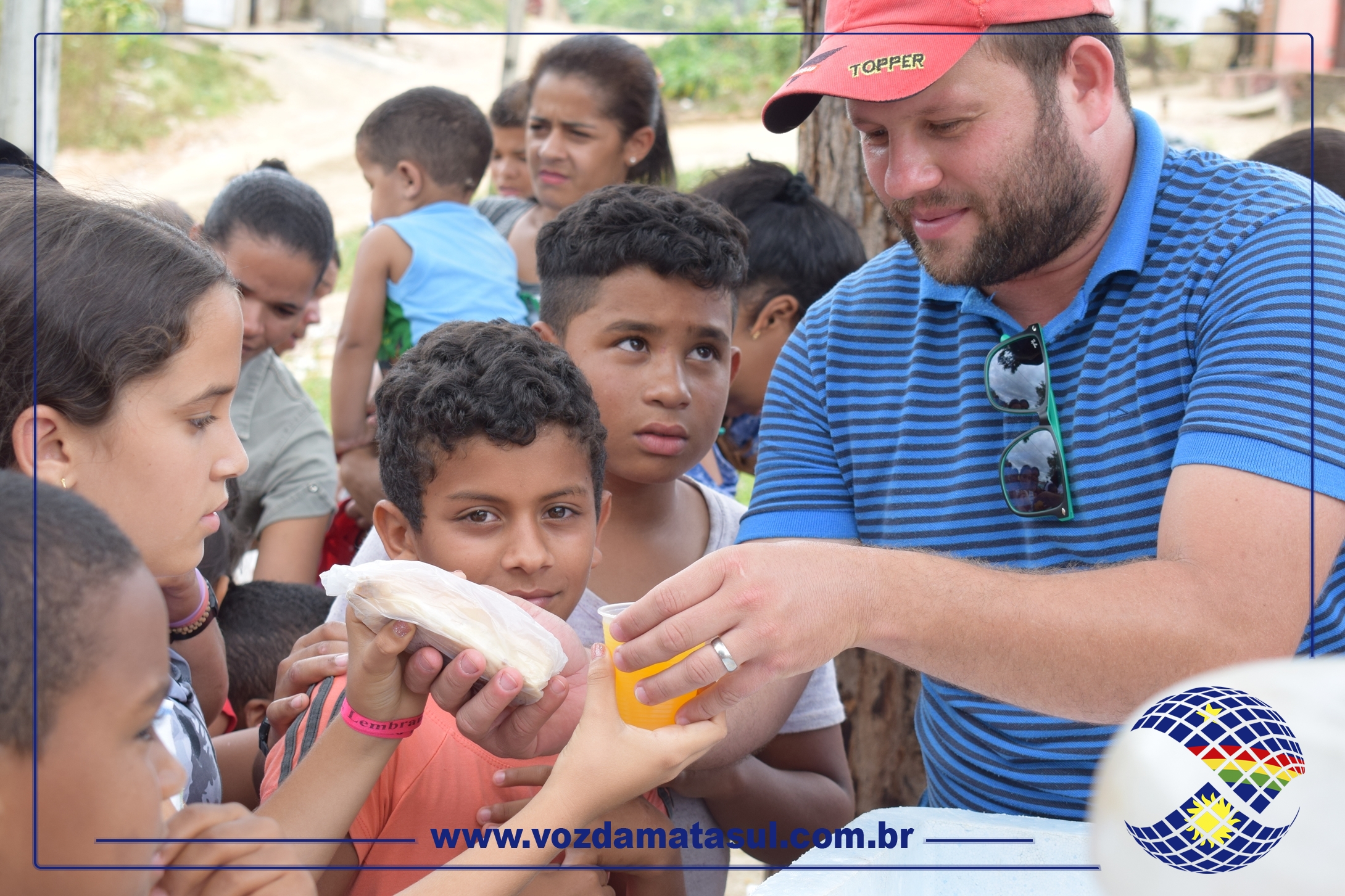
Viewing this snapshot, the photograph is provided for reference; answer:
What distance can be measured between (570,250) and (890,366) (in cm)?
67

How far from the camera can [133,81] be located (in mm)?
12680

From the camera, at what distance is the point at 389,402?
1717 mm

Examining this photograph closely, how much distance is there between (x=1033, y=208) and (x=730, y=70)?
1279 centimetres

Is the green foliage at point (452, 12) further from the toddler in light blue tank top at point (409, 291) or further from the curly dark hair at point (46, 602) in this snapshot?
the curly dark hair at point (46, 602)

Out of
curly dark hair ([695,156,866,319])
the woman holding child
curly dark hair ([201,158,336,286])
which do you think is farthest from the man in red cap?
the woman holding child

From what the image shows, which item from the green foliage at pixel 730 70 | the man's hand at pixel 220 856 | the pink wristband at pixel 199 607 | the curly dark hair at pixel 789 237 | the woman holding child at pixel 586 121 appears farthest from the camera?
the green foliage at pixel 730 70

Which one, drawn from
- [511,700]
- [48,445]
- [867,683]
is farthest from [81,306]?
[867,683]

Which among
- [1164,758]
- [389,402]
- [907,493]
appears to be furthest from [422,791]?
[1164,758]

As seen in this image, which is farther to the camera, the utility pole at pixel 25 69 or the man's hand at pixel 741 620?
the utility pole at pixel 25 69

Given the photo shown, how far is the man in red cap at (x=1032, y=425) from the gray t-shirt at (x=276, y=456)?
148 centimetres

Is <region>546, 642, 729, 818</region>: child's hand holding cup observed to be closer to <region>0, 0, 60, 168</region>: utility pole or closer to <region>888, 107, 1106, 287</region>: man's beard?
<region>888, 107, 1106, 287</region>: man's beard

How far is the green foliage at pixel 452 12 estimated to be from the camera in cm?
1817

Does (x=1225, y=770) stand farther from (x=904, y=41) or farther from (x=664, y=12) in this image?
(x=664, y=12)

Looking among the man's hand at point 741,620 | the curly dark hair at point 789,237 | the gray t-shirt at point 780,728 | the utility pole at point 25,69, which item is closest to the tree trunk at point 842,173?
the curly dark hair at point 789,237
